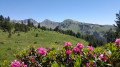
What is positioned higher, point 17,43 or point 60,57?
point 60,57

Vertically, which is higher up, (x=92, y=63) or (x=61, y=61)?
(x=92, y=63)

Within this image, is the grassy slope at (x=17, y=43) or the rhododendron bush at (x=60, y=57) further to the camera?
the grassy slope at (x=17, y=43)

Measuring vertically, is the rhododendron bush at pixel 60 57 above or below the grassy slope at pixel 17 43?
above

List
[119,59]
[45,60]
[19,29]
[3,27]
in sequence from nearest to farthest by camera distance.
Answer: [119,59] < [45,60] < [3,27] < [19,29]

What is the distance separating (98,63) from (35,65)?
1630 mm

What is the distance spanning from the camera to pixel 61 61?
3441 mm

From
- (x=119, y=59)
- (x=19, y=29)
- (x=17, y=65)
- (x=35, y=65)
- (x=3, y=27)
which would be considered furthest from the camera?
(x=19, y=29)

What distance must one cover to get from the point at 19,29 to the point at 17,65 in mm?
49053

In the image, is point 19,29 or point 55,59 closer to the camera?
point 55,59

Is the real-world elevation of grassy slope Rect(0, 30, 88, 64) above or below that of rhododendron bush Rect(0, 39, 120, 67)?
below

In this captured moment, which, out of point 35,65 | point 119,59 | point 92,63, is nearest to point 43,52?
point 35,65

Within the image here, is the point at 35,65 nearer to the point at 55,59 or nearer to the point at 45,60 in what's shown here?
the point at 45,60

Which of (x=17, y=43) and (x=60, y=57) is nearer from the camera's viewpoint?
(x=60, y=57)

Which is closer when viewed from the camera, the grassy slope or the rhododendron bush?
the rhododendron bush
